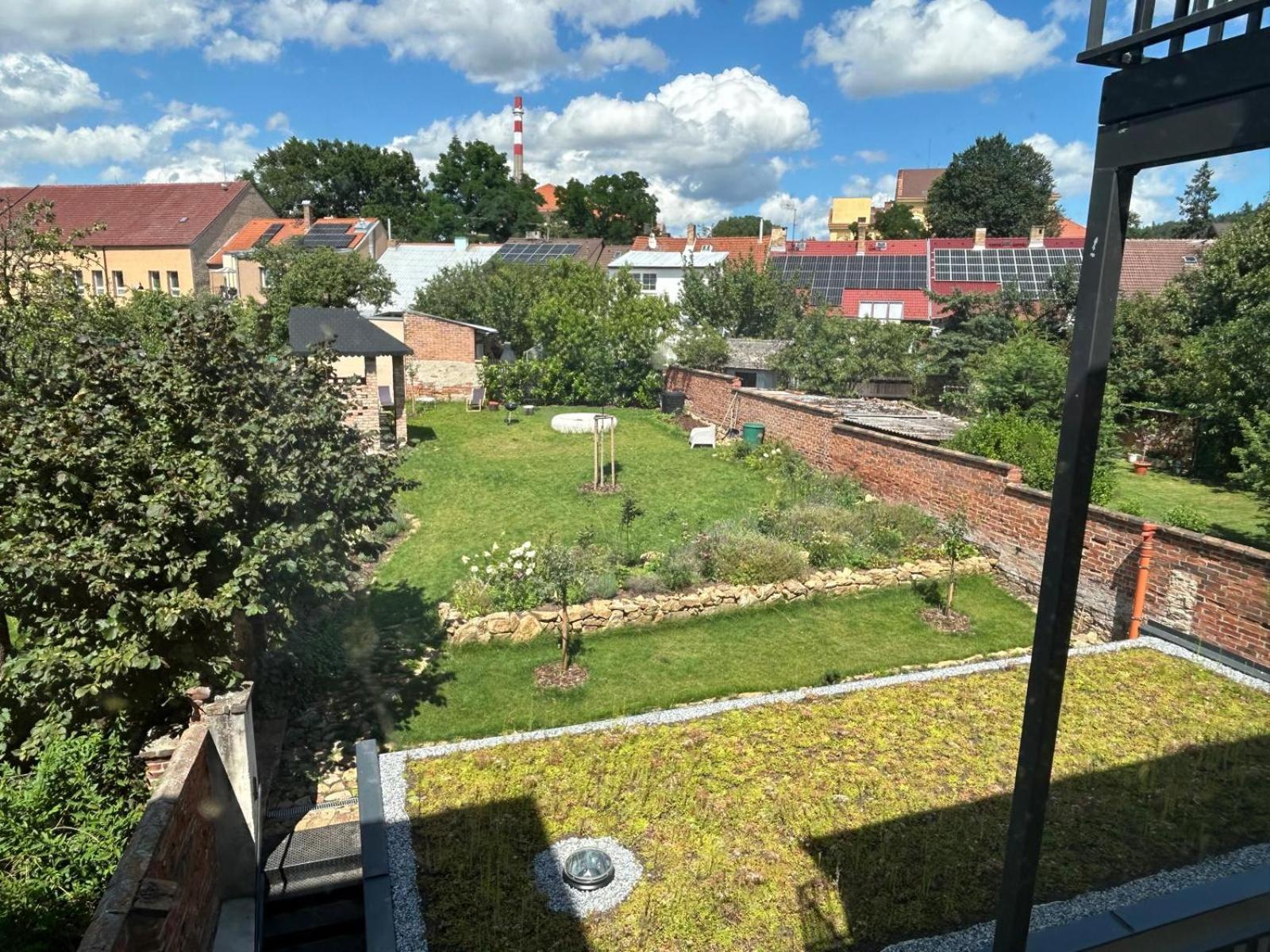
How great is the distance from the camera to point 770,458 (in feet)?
64.6

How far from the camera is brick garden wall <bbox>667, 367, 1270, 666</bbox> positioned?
29.6 feet

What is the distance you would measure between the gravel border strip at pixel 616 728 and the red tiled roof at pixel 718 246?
39.8 m

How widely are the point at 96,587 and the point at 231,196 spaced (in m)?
47.9

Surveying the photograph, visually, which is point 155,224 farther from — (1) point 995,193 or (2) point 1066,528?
(1) point 995,193

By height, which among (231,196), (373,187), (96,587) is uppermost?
(373,187)

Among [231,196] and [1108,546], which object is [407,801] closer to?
[1108,546]

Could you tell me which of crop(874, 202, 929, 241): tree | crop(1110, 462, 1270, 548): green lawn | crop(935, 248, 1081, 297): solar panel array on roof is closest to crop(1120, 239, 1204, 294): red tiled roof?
crop(935, 248, 1081, 297): solar panel array on roof

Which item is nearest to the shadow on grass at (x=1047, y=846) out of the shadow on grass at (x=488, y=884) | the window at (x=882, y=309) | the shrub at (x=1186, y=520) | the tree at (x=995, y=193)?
the shadow on grass at (x=488, y=884)

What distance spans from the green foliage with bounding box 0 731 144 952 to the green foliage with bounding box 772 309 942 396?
23280 millimetres

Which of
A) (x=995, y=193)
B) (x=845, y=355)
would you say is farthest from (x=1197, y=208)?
(x=845, y=355)

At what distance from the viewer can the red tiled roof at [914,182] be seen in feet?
338

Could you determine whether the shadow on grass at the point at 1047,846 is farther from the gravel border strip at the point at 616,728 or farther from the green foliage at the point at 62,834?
the green foliage at the point at 62,834

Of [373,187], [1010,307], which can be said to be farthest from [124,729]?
[373,187]

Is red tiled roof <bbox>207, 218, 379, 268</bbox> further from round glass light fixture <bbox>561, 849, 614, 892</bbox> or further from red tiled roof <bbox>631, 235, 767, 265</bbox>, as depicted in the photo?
round glass light fixture <bbox>561, 849, 614, 892</bbox>
